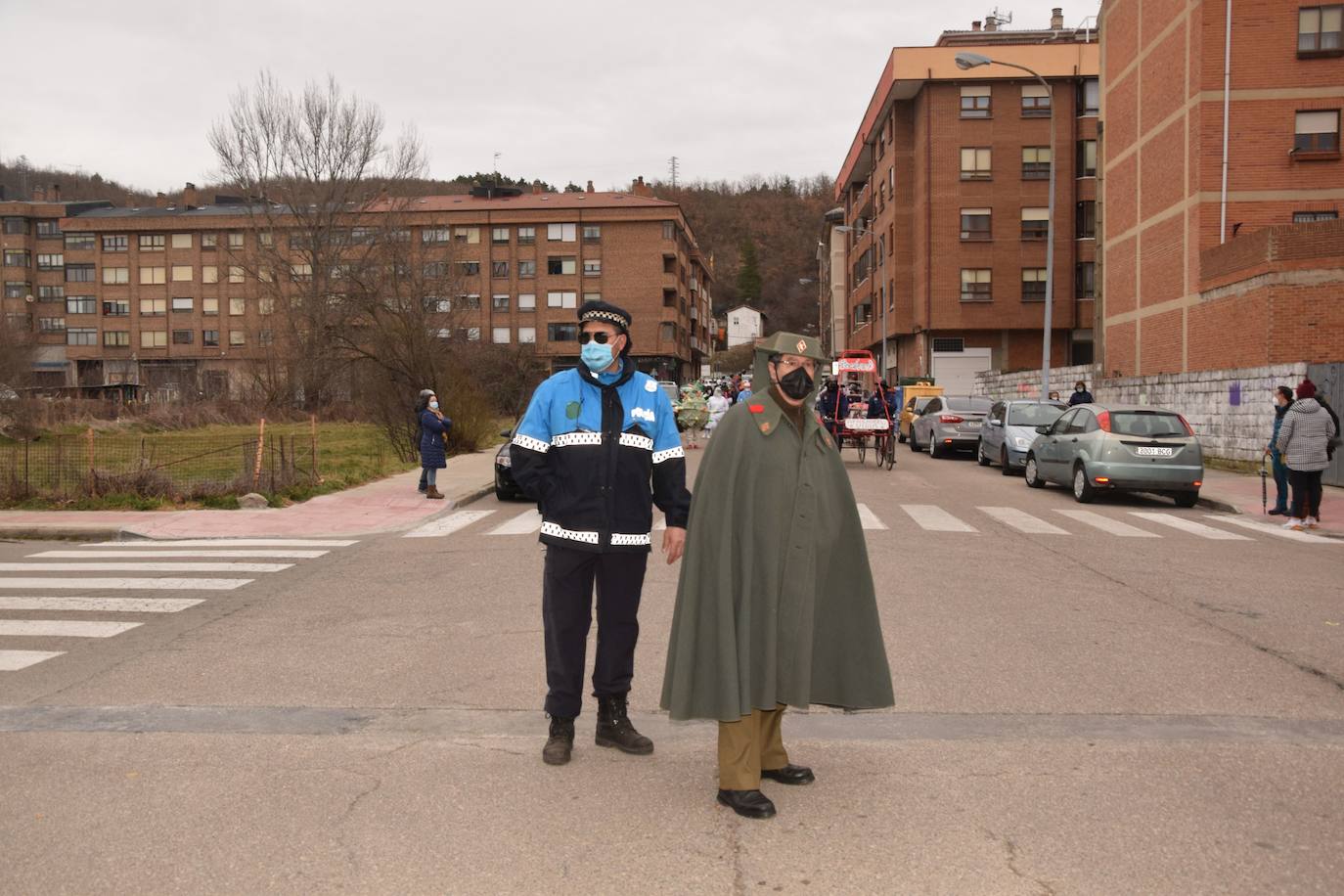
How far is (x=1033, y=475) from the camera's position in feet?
63.8

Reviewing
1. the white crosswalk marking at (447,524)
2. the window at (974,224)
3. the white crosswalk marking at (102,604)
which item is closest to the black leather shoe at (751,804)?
the white crosswalk marking at (102,604)

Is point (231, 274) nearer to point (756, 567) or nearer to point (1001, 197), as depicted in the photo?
point (1001, 197)

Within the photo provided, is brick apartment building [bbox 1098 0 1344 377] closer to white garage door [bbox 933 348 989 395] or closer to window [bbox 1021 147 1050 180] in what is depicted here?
window [bbox 1021 147 1050 180]

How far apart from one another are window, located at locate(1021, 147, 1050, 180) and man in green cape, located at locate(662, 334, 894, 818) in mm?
50382

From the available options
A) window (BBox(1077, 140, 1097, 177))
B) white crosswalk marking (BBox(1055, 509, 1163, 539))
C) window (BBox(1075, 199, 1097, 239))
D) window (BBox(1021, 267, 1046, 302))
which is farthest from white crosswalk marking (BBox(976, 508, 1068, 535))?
window (BBox(1077, 140, 1097, 177))

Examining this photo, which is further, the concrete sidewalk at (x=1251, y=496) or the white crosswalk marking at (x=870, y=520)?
the concrete sidewalk at (x=1251, y=496)

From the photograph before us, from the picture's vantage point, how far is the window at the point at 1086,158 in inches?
2019

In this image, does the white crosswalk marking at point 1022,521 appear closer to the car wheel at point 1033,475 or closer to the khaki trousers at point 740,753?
the car wheel at point 1033,475

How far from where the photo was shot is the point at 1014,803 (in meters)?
4.36

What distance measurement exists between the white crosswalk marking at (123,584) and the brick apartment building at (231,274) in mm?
63376

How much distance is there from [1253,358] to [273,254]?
4280 centimetres

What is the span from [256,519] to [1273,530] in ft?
42.6

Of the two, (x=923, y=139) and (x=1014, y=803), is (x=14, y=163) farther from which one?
(x=1014, y=803)

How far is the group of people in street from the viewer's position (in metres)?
13.5
